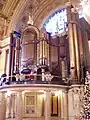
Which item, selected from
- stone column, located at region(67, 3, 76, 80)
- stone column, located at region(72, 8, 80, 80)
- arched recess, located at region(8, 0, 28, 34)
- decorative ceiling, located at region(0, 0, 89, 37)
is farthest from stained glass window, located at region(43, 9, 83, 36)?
stone column, located at region(72, 8, 80, 80)

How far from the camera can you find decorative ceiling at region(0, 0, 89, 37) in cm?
1727

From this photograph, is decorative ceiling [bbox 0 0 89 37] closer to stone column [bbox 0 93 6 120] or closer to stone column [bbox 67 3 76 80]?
stone column [bbox 67 3 76 80]

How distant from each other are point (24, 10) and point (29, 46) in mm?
4314

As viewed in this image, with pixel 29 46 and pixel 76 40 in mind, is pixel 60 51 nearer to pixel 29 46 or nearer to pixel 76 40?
pixel 76 40

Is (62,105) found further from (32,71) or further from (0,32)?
(0,32)

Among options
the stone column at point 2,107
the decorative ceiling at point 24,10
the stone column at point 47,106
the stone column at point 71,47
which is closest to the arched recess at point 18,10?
the decorative ceiling at point 24,10

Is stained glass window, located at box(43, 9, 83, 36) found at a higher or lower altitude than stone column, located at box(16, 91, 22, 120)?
higher

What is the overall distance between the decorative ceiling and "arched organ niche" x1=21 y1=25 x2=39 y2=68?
2.83m

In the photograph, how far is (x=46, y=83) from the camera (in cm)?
1271

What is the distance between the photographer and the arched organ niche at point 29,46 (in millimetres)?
13720

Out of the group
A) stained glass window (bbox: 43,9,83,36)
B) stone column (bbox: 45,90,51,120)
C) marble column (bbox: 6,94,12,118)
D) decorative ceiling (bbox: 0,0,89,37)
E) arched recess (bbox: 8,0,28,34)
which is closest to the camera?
stone column (bbox: 45,90,51,120)

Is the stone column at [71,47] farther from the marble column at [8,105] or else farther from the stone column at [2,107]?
the stone column at [2,107]

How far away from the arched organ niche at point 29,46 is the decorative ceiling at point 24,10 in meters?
2.83

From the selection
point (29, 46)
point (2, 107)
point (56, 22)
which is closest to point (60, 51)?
point (29, 46)
